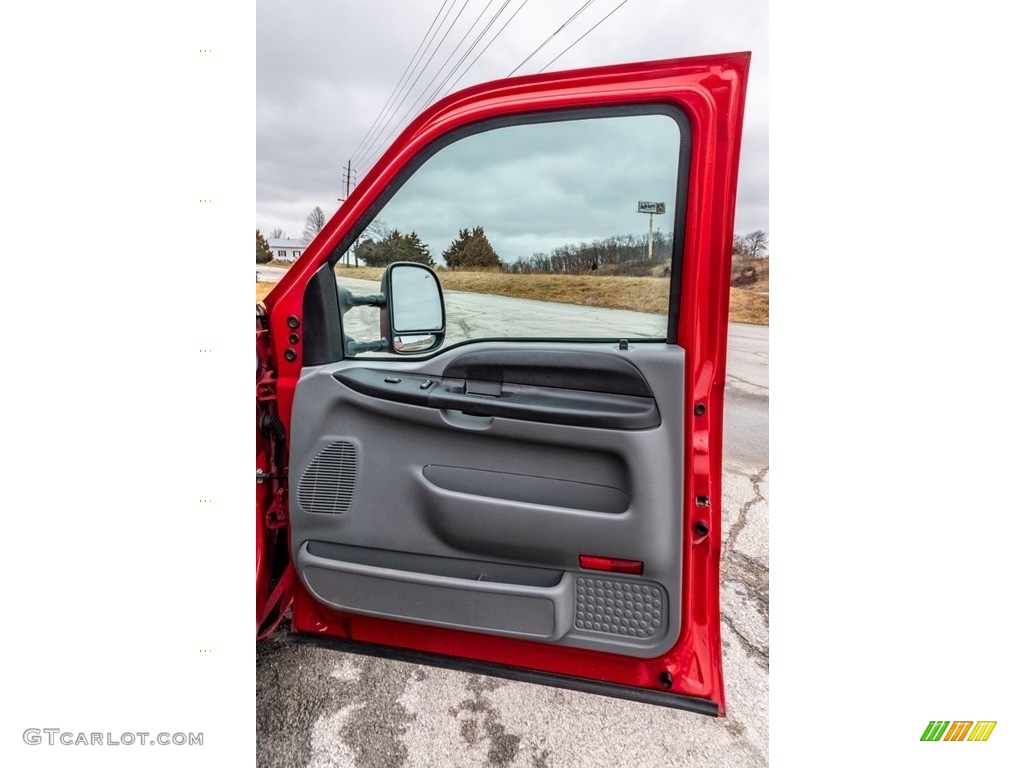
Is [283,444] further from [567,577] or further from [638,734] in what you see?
[638,734]

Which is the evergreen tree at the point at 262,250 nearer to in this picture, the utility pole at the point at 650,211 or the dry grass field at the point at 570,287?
the dry grass field at the point at 570,287

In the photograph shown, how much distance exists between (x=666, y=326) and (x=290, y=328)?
951 mm

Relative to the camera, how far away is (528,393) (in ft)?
4.02

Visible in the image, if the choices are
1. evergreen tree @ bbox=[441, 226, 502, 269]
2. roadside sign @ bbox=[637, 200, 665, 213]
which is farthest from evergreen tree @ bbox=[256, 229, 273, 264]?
roadside sign @ bbox=[637, 200, 665, 213]

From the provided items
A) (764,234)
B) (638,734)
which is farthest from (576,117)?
(638,734)

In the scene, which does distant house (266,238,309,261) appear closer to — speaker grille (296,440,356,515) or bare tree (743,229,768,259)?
speaker grille (296,440,356,515)

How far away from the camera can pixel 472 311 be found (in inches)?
48.5

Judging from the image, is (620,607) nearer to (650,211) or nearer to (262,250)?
(650,211)
